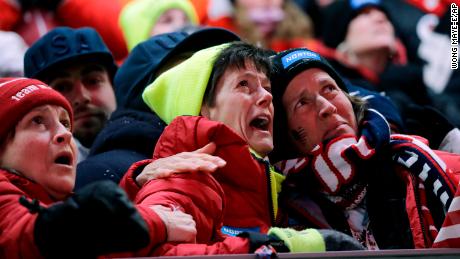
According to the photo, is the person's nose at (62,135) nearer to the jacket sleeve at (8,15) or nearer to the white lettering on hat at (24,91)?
the white lettering on hat at (24,91)

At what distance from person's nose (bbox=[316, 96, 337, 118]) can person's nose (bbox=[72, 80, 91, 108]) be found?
3.36ft

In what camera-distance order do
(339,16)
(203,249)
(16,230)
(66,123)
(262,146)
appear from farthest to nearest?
(339,16), (262,146), (66,123), (203,249), (16,230)

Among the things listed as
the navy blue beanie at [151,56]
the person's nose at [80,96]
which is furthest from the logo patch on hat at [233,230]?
the person's nose at [80,96]

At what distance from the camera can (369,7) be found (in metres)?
5.23

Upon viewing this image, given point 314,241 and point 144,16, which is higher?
point 314,241

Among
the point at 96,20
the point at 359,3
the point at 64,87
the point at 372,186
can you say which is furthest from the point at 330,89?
the point at 96,20

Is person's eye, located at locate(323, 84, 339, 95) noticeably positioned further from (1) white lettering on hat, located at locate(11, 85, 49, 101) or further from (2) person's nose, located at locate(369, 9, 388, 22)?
(2) person's nose, located at locate(369, 9, 388, 22)

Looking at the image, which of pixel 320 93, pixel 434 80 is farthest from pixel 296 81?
pixel 434 80

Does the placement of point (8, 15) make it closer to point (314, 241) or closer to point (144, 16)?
point (144, 16)

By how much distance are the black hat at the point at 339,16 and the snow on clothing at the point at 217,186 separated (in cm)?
265

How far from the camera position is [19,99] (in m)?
2.47

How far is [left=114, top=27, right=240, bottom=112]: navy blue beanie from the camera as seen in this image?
3.44 meters

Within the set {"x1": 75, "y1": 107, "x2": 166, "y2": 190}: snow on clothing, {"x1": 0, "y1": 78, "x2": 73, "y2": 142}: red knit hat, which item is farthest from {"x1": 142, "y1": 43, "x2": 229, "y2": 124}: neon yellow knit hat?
{"x1": 0, "y1": 78, "x2": 73, "y2": 142}: red knit hat

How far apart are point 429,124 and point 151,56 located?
101cm
